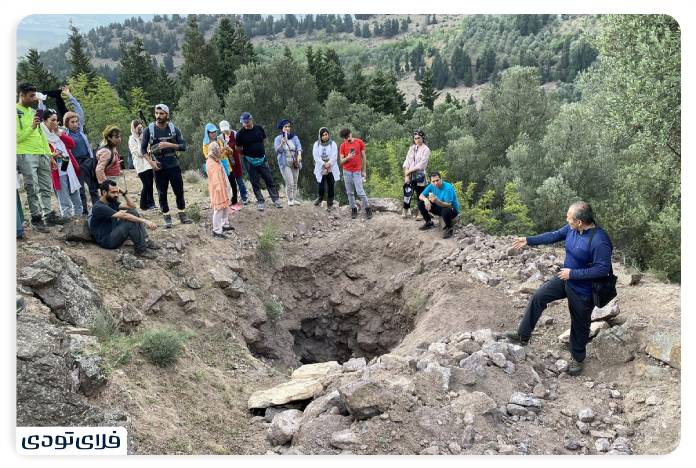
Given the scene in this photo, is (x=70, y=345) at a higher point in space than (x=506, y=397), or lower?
higher

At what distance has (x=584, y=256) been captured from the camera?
5887mm

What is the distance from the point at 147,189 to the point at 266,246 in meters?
2.56

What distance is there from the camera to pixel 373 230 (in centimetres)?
1180

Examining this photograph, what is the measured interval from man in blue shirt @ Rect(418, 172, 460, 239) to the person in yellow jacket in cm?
648

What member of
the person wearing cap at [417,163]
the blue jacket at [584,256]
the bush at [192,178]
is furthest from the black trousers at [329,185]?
the blue jacket at [584,256]

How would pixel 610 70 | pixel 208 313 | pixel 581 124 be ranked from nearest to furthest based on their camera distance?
pixel 208 313
pixel 610 70
pixel 581 124

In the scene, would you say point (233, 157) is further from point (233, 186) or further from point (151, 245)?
point (151, 245)

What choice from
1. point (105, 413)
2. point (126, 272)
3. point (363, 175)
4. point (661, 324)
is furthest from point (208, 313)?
point (661, 324)

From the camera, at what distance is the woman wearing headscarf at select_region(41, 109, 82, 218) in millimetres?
8602

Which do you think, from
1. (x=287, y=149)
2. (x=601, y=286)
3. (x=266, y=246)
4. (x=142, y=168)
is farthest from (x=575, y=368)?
(x=142, y=168)

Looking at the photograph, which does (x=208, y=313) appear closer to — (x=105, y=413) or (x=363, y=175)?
(x=105, y=413)

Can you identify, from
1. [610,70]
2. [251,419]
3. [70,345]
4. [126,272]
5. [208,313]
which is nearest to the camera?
[70,345]

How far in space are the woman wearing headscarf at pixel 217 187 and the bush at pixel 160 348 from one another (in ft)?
12.2

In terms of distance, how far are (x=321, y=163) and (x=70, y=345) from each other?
6958 millimetres
